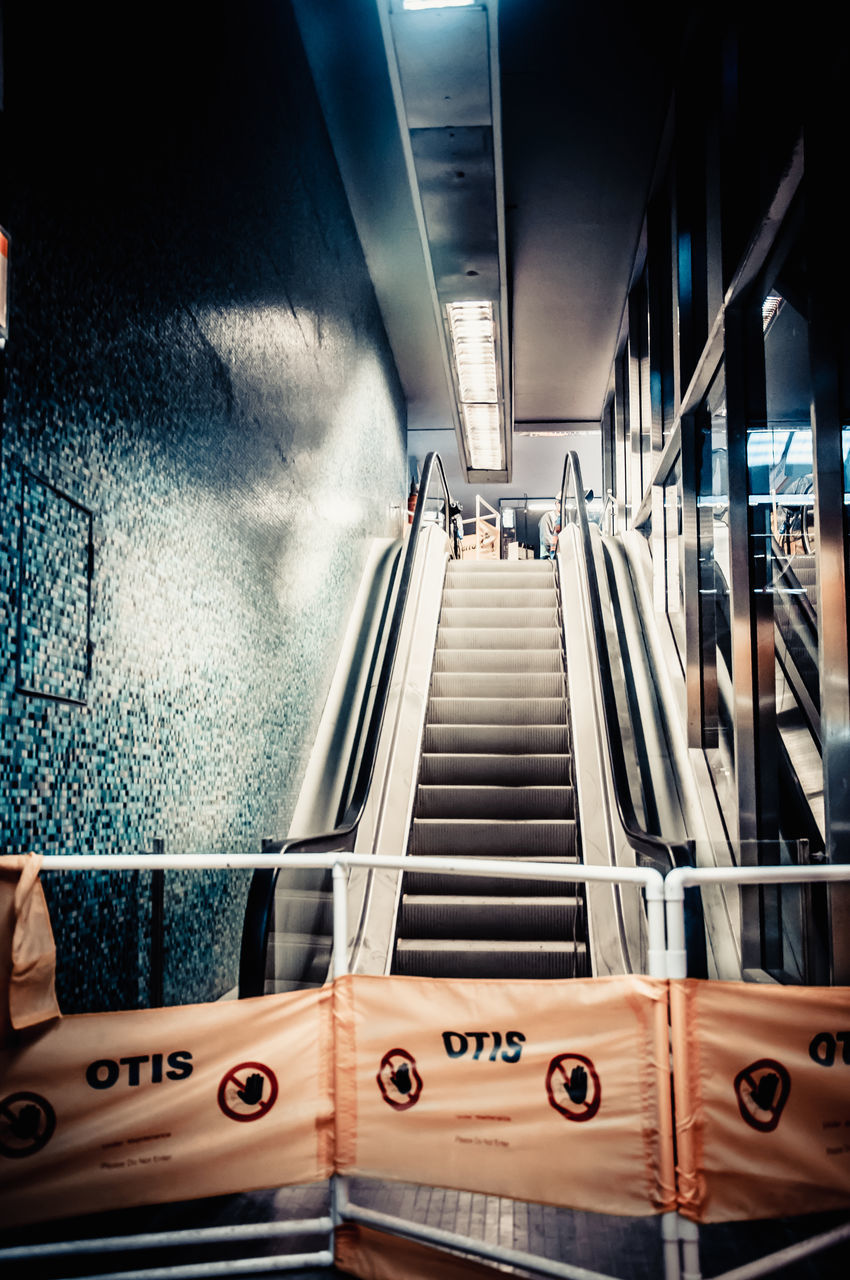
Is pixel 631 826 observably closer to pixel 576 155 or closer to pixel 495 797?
pixel 495 797

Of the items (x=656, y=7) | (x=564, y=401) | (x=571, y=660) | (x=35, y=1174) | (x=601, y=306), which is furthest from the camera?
(x=564, y=401)

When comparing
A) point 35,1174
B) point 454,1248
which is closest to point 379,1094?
point 454,1248

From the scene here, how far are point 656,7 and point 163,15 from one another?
3.70 meters

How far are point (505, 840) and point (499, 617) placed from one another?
123 inches

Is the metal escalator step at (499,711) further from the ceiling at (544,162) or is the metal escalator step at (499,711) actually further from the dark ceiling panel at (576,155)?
the dark ceiling panel at (576,155)

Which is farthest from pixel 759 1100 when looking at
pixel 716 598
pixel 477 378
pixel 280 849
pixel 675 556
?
pixel 477 378

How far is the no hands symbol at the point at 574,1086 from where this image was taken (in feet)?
7.24

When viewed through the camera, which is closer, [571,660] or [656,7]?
[656,7]

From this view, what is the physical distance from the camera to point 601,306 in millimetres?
10391

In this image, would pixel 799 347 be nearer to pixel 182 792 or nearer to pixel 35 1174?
pixel 182 792

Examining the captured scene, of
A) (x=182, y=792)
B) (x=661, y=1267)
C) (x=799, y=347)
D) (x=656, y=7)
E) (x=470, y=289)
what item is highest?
(x=656, y=7)

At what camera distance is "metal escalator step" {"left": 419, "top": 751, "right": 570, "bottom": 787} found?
5.85 metres

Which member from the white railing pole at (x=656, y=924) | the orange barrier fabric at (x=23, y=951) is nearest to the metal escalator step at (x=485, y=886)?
the white railing pole at (x=656, y=924)

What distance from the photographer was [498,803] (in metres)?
5.57
